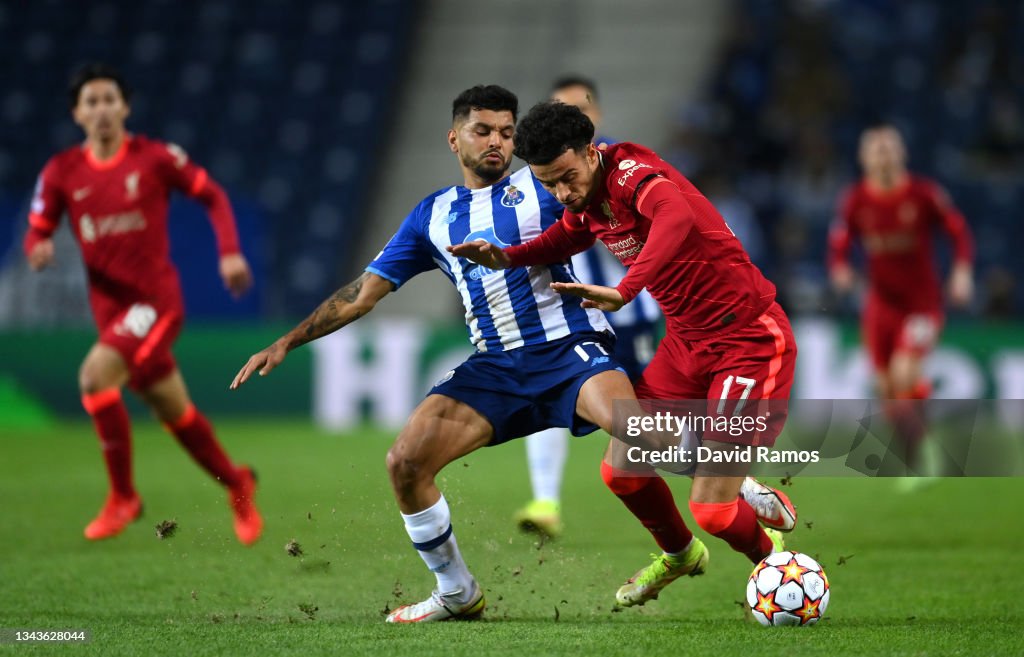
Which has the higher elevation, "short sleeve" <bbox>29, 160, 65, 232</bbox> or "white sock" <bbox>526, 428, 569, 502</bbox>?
"short sleeve" <bbox>29, 160, 65, 232</bbox>


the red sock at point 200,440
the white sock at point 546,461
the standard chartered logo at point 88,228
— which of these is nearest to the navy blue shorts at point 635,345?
the white sock at point 546,461

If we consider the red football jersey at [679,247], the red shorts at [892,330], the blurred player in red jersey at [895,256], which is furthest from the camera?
the red shorts at [892,330]

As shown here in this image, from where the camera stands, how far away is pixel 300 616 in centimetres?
520

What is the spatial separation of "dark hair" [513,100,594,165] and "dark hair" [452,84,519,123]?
0.59m

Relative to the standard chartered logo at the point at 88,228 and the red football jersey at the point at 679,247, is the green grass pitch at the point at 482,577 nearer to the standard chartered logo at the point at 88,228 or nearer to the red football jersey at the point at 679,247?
the red football jersey at the point at 679,247

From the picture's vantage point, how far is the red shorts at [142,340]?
7.36 m

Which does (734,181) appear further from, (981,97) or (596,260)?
(596,260)

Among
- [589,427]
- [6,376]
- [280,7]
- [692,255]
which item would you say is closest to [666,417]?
[589,427]

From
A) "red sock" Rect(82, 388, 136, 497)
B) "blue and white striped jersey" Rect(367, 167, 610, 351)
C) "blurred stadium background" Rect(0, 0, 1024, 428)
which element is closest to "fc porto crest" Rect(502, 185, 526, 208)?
"blue and white striped jersey" Rect(367, 167, 610, 351)

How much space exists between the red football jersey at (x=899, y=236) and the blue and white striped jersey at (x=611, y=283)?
3.28m

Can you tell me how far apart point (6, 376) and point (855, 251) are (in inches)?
346

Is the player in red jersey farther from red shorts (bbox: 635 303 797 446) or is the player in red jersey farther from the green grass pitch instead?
the green grass pitch

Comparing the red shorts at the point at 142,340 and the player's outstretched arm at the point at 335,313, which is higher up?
the player's outstretched arm at the point at 335,313

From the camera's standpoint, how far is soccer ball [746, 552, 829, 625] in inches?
187
